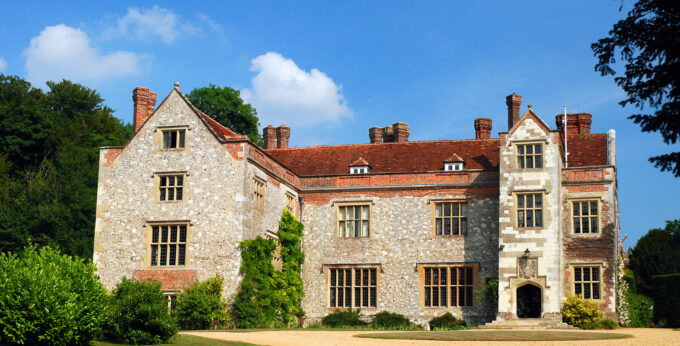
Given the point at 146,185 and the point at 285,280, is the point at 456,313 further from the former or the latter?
the point at 146,185

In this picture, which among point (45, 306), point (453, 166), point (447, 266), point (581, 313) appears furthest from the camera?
point (453, 166)

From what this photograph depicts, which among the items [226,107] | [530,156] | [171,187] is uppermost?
[226,107]

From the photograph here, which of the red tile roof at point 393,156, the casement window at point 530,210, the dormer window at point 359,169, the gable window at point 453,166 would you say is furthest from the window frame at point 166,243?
the casement window at point 530,210

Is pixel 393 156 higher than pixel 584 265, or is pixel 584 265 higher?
pixel 393 156

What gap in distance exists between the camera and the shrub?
27797 mm

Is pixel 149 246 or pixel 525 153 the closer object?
pixel 149 246

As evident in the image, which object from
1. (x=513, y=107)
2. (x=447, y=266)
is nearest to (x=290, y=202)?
(x=447, y=266)

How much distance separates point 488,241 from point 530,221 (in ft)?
6.91

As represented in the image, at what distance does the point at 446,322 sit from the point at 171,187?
11594 mm

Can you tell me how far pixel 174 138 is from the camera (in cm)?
2908

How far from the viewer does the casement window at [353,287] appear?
103 ft

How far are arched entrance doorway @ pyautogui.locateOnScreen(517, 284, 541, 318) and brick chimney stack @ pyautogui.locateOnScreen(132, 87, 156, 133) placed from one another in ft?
54.0

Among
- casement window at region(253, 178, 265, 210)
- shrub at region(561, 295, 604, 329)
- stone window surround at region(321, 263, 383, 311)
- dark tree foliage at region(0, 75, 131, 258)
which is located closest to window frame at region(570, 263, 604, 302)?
shrub at region(561, 295, 604, 329)

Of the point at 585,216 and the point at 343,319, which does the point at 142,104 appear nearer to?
the point at 343,319
